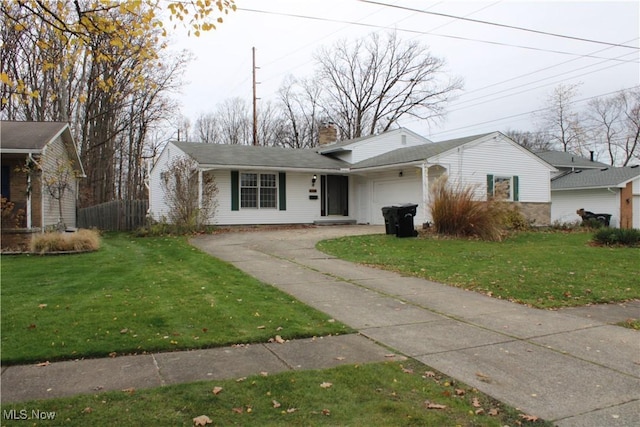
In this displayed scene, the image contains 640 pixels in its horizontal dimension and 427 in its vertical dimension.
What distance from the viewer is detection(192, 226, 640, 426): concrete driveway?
362cm

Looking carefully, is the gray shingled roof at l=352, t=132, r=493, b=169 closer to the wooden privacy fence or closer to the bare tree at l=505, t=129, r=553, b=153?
the wooden privacy fence

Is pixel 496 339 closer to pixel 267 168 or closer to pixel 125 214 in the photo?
pixel 267 168

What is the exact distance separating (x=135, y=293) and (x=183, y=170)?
11923 mm

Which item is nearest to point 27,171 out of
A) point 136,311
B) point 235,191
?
point 235,191

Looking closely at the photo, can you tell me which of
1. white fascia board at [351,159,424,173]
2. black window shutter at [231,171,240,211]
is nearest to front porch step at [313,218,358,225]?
white fascia board at [351,159,424,173]

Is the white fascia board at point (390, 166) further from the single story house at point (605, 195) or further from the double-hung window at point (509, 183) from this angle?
the single story house at point (605, 195)

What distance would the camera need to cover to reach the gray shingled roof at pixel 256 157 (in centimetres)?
1930

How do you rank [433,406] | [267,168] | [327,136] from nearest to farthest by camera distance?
A: [433,406]
[267,168]
[327,136]

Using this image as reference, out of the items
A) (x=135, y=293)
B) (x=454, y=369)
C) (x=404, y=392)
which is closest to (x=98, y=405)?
(x=404, y=392)

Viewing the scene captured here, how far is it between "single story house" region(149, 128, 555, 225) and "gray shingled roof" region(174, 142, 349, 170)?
0.15ft

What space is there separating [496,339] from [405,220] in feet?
33.1

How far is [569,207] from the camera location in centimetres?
2839

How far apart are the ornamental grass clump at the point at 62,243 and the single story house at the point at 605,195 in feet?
76.6

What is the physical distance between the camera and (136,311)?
574 cm
